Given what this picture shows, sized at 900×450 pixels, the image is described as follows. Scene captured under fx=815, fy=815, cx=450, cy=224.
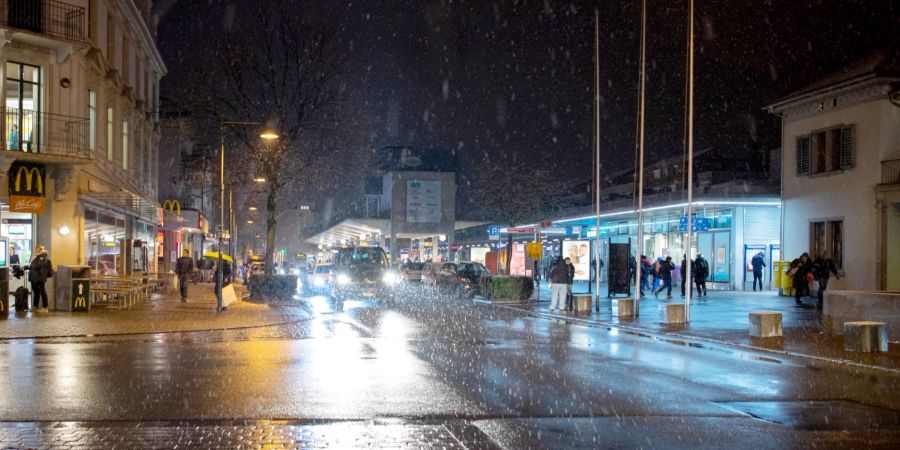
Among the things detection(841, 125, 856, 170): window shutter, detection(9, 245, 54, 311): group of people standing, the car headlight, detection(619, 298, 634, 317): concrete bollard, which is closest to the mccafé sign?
detection(9, 245, 54, 311): group of people standing

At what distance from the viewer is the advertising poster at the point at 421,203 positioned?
7682cm

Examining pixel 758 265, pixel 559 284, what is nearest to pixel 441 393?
pixel 559 284

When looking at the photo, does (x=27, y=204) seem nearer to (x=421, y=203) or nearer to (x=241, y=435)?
(x=241, y=435)

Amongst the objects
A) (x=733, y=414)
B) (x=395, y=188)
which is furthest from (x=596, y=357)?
(x=395, y=188)

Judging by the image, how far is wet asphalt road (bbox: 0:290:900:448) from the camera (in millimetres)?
8086

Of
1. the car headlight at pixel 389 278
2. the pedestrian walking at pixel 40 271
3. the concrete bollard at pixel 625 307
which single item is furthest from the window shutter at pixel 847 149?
the pedestrian walking at pixel 40 271

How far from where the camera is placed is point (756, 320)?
59.0 ft

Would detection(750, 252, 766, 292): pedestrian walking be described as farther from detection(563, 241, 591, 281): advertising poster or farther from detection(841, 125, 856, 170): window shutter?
detection(563, 241, 591, 281): advertising poster

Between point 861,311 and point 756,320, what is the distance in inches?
87.6

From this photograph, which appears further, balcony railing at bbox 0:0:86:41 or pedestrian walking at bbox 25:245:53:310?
balcony railing at bbox 0:0:86:41

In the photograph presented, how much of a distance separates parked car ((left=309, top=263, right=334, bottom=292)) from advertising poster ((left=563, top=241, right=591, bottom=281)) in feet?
36.4

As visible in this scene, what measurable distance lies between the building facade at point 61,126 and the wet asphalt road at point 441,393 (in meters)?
8.48

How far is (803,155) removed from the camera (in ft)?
109

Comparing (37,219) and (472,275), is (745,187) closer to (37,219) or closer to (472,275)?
(472,275)
